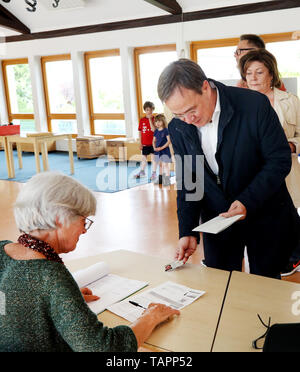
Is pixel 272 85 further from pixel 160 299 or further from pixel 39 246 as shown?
pixel 39 246

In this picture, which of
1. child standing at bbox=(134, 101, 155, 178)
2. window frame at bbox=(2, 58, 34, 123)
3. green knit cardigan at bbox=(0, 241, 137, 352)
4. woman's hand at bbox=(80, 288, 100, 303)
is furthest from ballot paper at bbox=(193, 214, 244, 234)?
window frame at bbox=(2, 58, 34, 123)

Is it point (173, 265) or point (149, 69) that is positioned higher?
point (149, 69)

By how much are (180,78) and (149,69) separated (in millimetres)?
8319

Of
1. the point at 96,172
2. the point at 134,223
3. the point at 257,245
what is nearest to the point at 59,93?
the point at 96,172

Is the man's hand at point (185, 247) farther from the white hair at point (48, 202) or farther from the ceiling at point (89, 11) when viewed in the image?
the ceiling at point (89, 11)

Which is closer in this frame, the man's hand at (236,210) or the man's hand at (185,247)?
the man's hand at (236,210)

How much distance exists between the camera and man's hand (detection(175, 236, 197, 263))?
81.2 inches

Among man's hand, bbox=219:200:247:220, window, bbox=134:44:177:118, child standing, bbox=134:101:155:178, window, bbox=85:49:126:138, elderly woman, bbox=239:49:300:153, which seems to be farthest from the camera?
window, bbox=85:49:126:138

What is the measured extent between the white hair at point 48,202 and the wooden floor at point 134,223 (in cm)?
214

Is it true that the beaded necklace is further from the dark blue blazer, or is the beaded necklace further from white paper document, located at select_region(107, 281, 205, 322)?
the dark blue blazer

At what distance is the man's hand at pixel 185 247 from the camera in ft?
6.77

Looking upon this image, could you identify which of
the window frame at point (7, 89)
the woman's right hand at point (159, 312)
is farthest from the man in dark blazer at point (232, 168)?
the window frame at point (7, 89)

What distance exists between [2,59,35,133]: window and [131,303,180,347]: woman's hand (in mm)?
11269

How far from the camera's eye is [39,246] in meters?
1.30
